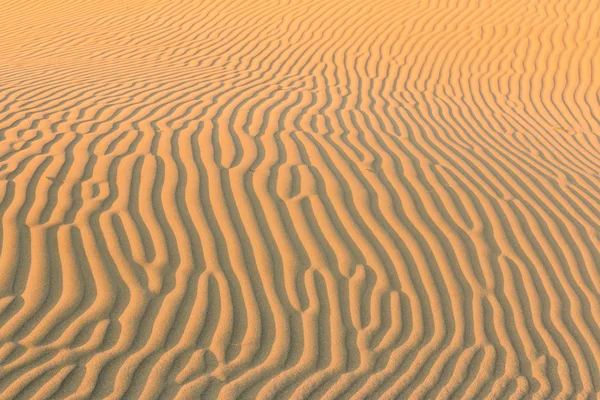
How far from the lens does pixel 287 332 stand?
341 centimetres

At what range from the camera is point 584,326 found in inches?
145

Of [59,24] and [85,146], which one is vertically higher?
[59,24]

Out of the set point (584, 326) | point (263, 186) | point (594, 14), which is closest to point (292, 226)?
point (263, 186)

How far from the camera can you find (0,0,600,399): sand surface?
3205 millimetres

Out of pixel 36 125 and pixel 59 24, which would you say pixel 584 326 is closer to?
pixel 36 125

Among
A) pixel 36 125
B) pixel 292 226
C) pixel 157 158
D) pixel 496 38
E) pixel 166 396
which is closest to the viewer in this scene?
pixel 166 396

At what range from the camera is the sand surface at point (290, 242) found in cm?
321

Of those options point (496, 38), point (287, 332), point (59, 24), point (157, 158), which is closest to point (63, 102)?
point (157, 158)

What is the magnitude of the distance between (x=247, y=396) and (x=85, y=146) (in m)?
2.69

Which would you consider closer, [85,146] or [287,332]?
[287,332]

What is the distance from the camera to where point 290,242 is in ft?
13.2

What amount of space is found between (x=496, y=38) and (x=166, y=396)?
8.34 metres

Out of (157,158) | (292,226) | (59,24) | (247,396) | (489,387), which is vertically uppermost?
(59,24)

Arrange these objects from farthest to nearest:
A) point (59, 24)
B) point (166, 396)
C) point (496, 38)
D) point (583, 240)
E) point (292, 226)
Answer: point (59, 24) < point (496, 38) < point (583, 240) < point (292, 226) < point (166, 396)
